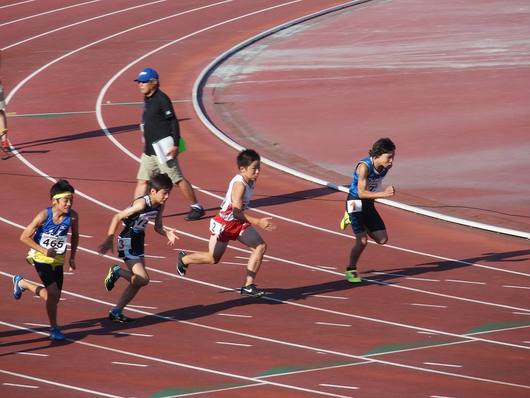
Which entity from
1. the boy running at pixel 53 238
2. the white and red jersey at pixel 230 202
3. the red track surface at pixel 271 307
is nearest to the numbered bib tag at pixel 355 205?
the red track surface at pixel 271 307

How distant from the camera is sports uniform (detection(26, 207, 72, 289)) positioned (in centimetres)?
1186

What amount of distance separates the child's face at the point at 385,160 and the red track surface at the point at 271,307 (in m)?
1.43

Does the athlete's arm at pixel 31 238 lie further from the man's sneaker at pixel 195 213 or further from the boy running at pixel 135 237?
the man's sneaker at pixel 195 213

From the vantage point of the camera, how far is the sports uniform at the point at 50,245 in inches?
467

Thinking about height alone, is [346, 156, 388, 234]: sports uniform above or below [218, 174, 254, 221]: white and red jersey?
below

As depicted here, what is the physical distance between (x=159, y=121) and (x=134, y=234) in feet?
14.6

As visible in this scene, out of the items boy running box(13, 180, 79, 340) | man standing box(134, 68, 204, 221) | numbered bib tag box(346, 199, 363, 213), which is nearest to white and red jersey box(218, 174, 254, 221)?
numbered bib tag box(346, 199, 363, 213)

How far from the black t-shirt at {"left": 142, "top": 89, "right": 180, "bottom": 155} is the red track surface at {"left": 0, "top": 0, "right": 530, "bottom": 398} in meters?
1.25

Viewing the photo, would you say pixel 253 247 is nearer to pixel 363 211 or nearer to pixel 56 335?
pixel 363 211

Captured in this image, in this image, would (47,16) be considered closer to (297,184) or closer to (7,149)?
(7,149)

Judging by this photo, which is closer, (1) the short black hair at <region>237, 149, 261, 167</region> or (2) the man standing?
(1) the short black hair at <region>237, 149, 261, 167</region>

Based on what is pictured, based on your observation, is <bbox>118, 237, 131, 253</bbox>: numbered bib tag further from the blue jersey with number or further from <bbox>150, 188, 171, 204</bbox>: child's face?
the blue jersey with number

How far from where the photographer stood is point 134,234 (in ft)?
40.9

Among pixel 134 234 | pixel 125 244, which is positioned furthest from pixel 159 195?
pixel 125 244
